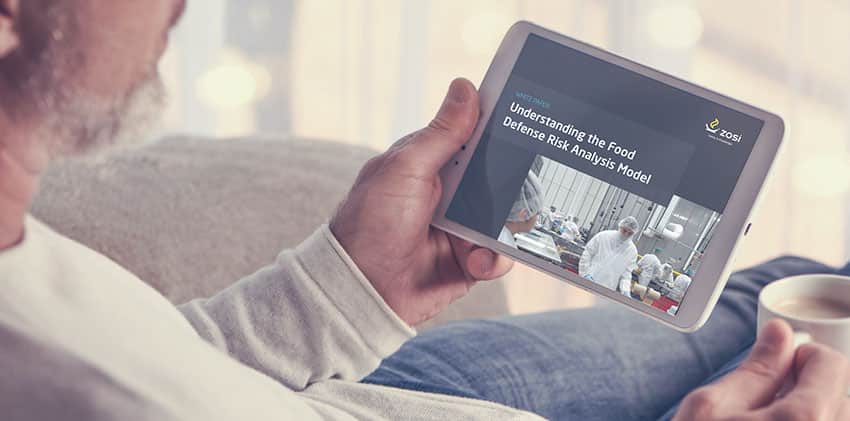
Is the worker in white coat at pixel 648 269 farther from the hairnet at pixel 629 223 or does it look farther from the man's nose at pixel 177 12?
the man's nose at pixel 177 12

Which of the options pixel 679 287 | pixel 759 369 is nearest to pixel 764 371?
pixel 759 369

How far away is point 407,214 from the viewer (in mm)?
833

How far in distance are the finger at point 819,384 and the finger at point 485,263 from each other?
0.93ft

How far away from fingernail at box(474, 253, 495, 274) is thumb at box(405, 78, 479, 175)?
92 mm

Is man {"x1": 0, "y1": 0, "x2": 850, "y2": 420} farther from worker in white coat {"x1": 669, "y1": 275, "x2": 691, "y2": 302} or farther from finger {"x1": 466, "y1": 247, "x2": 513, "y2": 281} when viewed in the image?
worker in white coat {"x1": 669, "y1": 275, "x2": 691, "y2": 302}

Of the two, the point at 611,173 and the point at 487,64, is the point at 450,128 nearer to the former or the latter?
the point at 611,173

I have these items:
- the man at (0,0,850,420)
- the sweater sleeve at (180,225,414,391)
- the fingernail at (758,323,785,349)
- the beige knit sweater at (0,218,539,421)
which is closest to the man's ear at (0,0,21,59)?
the man at (0,0,850,420)

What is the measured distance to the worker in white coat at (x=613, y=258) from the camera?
0.76m

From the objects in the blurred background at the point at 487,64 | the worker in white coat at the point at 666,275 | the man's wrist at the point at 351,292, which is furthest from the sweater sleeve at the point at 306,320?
the blurred background at the point at 487,64

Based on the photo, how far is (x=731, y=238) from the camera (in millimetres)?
748

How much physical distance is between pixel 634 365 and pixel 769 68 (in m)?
1.22

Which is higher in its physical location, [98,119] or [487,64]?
[98,119]

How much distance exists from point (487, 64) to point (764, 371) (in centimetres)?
152

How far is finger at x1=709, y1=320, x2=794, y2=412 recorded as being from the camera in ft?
2.07
